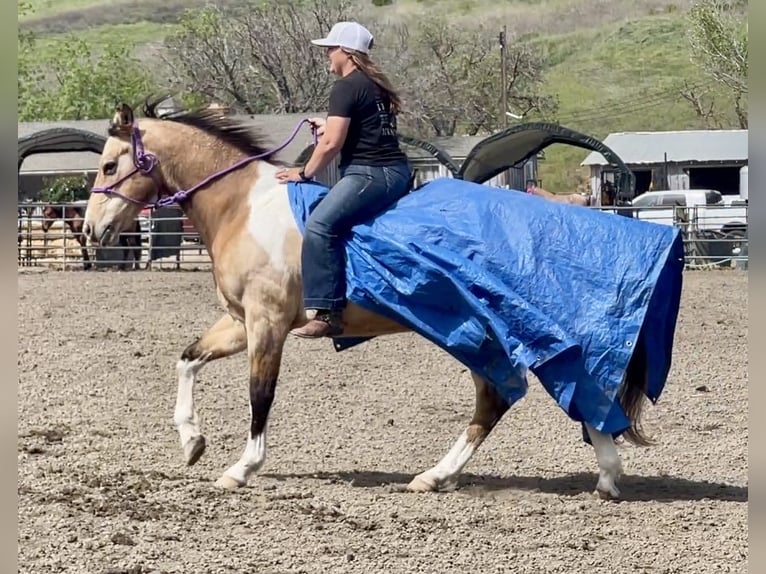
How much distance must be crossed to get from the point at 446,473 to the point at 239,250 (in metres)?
1.53

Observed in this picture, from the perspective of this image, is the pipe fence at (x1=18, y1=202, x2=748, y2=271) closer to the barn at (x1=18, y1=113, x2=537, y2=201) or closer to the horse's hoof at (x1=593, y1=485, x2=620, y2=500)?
the barn at (x1=18, y1=113, x2=537, y2=201)

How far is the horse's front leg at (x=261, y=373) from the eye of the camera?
5910 millimetres

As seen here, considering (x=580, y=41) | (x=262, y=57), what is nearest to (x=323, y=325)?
(x=262, y=57)

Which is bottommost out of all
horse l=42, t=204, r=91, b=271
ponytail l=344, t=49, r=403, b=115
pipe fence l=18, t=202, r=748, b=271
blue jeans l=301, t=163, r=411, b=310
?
pipe fence l=18, t=202, r=748, b=271

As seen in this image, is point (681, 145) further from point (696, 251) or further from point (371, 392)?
point (371, 392)

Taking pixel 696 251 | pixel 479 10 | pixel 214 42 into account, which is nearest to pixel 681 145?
pixel 214 42

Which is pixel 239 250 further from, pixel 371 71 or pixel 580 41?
pixel 580 41

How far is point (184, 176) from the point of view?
6371mm

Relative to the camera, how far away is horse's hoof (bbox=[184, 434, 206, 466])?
239 inches

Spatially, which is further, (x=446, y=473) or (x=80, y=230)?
(x=80, y=230)

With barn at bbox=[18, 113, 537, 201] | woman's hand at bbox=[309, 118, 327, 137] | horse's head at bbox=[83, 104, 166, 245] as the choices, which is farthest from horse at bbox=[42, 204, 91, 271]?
woman's hand at bbox=[309, 118, 327, 137]

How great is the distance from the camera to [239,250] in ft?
19.7

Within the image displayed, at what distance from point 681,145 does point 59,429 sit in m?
42.4

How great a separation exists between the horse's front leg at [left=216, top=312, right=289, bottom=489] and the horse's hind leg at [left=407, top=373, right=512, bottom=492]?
79 cm
